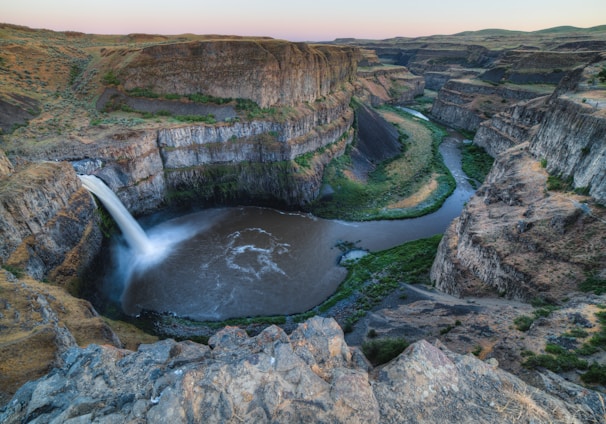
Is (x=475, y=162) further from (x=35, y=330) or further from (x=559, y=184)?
(x=35, y=330)

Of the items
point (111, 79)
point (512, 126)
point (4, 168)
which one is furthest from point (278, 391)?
point (512, 126)

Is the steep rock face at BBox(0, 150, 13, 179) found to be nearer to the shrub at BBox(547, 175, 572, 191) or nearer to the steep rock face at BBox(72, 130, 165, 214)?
the steep rock face at BBox(72, 130, 165, 214)

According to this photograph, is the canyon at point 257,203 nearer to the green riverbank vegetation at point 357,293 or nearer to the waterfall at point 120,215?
the waterfall at point 120,215

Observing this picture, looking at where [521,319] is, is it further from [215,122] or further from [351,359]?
[215,122]

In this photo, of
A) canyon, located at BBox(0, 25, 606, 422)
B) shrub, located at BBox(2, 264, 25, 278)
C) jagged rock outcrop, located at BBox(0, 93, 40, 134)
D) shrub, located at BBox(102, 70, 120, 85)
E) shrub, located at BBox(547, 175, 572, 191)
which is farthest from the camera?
shrub, located at BBox(102, 70, 120, 85)

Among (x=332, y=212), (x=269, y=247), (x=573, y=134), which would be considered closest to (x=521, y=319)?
(x=573, y=134)

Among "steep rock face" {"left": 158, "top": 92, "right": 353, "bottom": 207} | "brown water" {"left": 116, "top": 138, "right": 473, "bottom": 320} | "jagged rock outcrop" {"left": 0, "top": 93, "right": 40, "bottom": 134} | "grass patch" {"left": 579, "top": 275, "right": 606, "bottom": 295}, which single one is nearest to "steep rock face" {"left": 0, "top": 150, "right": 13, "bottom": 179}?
"brown water" {"left": 116, "top": 138, "right": 473, "bottom": 320}
